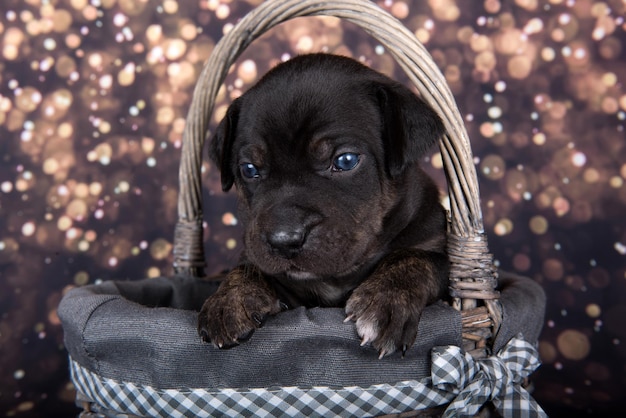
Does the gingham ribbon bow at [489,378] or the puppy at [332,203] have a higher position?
the puppy at [332,203]

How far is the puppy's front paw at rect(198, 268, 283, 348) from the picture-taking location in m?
2.29

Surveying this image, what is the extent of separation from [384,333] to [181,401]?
2.40 feet

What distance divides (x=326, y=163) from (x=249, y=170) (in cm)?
37

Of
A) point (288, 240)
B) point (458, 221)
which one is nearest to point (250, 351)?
point (288, 240)

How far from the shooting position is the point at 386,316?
7.45 feet

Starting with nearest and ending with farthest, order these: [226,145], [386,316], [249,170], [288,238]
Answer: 1. [386,316]
2. [288,238]
3. [249,170]
4. [226,145]

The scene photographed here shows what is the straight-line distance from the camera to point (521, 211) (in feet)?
14.6

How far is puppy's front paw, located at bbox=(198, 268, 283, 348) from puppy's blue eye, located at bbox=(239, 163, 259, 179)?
1.49 feet

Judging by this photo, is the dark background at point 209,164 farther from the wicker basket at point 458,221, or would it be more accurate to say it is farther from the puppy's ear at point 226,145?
the wicker basket at point 458,221

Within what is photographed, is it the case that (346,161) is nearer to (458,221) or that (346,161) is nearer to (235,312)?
(458,221)

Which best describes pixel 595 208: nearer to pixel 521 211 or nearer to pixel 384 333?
pixel 521 211

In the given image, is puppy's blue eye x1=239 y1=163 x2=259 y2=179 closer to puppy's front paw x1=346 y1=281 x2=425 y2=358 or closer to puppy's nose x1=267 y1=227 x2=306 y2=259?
puppy's nose x1=267 y1=227 x2=306 y2=259

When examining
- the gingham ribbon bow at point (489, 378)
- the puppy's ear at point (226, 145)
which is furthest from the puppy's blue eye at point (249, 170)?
the gingham ribbon bow at point (489, 378)

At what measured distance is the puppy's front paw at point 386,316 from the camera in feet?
7.34
